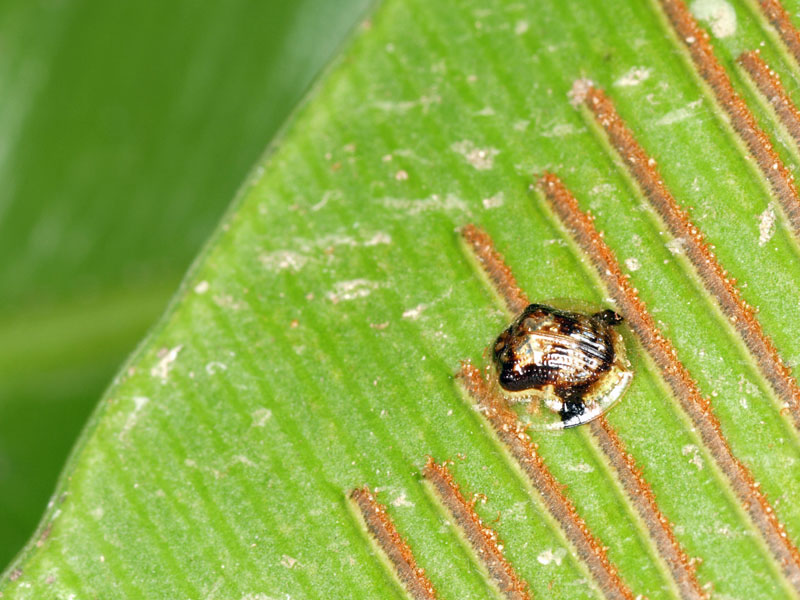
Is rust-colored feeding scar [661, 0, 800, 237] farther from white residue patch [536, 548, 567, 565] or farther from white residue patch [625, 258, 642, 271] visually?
white residue patch [536, 548, 567, 565]

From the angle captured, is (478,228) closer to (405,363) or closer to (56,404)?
(405,363)

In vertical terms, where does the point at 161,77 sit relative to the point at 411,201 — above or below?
above

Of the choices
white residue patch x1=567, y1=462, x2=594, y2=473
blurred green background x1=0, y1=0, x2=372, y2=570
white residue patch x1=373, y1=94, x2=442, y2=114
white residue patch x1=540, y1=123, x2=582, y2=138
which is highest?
blurred green background x1=0, y1=0, x2=372, y2=570

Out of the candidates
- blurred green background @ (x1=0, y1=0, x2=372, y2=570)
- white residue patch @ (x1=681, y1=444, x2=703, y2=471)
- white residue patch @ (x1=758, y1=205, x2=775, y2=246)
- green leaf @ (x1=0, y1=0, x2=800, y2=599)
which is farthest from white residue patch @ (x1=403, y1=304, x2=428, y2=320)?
blurred green background @ (x1=0, y1=0, x2=372, y2=570)

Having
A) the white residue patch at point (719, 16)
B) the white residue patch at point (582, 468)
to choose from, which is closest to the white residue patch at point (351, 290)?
the white residue patch at point (582, 468)

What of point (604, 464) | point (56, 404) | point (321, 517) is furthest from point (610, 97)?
point (56, 404)

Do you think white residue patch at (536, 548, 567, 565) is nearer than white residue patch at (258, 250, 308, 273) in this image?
Yes
